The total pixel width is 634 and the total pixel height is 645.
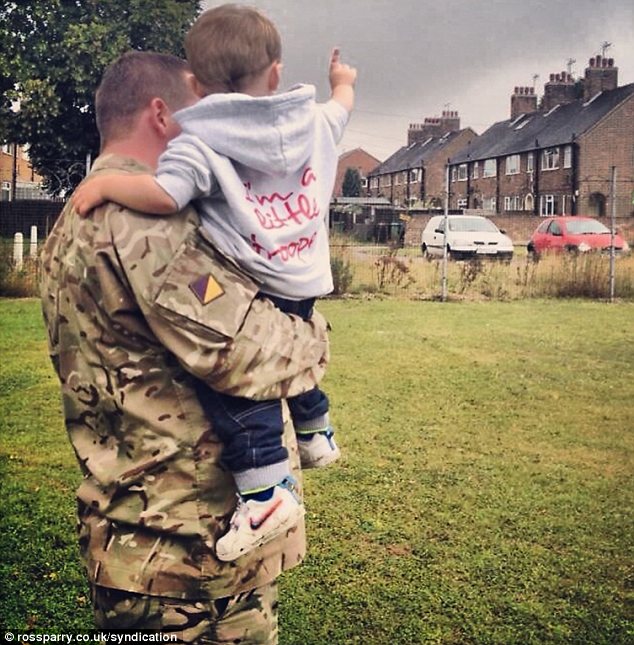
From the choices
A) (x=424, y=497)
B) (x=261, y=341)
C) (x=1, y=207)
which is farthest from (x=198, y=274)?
(x=1, y=207)

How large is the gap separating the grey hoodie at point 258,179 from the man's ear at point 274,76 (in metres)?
0.04

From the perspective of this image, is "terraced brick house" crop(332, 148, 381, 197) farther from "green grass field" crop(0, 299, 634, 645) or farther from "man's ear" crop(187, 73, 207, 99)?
"green grass field" crop(0, 299, 634, 645)

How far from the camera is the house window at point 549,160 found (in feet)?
24.1

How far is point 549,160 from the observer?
301 inches

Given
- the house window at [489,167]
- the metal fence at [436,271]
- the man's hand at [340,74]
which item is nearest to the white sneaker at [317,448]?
the man's hand at [340,74]

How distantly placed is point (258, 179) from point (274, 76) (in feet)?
0.46

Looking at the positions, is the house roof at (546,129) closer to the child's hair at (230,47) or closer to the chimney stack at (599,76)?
the chimney stack at (599,76)

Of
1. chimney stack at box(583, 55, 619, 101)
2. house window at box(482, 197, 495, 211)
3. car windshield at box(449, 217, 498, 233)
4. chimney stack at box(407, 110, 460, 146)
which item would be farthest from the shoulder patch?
house window at box(482, 197, 495, 211)

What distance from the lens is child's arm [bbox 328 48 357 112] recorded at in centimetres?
118

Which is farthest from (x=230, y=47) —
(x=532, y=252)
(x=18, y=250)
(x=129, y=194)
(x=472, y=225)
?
(x=532, y=252)

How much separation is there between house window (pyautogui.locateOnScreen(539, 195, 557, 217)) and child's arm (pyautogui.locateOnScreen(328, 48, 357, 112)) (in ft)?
22.4

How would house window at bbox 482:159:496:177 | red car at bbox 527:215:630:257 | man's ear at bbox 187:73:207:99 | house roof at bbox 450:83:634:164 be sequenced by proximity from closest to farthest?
man's ear at bbox 187:73:207:99 < house roof at bbox 450:83:634:164 < house window at bbox 482:159:496:177 < red car at bbox 527:215:630:257

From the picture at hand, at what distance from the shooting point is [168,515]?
3.20ft

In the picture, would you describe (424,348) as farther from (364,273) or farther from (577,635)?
(577,635)
